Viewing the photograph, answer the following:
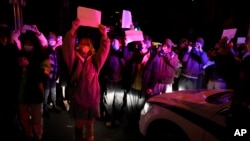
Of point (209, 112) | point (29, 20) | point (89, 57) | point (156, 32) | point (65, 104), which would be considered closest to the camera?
point (209, 112)

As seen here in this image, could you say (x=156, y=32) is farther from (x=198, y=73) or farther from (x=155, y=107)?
(x=155, y=107)

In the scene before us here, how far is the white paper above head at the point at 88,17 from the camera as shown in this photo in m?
5.30

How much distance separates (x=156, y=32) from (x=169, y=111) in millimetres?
17207

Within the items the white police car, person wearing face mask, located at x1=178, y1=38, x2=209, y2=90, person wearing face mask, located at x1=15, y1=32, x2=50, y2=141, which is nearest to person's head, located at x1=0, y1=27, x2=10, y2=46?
person wearing face mask, located at x1=15, y1=32, x2=50, y2=141

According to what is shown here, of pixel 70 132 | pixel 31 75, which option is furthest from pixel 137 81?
pixel 31 75

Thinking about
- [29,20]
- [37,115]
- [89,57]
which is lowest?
[37,115]

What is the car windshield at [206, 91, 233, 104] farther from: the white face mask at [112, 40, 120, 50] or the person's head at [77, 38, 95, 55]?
the white face mask at [112, 40, 120, 50]

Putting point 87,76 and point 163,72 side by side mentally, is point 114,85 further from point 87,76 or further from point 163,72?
point 87,76

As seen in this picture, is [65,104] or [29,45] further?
[65,104]

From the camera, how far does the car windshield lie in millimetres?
5387

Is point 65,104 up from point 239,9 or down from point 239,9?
down

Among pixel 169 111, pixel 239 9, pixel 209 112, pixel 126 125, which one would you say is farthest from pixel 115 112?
pixel 239 9

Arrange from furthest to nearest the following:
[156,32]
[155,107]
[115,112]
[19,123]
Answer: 1. [156,32]
2. [115,112]
3. [19,123]
4. [155,107]

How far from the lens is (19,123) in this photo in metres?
7.04
